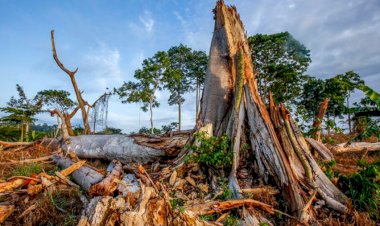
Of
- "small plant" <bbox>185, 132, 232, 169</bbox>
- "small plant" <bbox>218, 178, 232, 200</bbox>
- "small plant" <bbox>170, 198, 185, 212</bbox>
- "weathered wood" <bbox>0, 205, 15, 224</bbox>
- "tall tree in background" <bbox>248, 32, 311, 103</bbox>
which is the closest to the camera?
"small plant" <bbox>170, 198, 185, 212</bbox>

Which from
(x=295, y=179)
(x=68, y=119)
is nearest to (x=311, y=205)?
(x=295, y=179)

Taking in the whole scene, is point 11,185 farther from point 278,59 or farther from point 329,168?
point 278,59

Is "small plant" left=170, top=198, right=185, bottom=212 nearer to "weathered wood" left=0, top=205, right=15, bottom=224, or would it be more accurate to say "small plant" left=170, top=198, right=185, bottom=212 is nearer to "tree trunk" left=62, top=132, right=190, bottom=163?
"weathered wood" left=0, top=205, right=15, bottom=224

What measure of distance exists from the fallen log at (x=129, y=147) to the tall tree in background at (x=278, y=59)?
1546 cm

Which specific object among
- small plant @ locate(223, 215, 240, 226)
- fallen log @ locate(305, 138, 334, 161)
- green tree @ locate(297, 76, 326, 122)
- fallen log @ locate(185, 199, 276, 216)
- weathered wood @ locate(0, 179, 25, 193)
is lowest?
small plant @ locate(223, 215, 240, 226)

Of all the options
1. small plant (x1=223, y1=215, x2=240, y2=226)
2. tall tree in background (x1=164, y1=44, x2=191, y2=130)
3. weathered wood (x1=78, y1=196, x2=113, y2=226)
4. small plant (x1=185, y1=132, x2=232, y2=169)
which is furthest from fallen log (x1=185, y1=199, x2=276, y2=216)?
tall tree in background (x1=164, y1=44, x2=191, y2=130)

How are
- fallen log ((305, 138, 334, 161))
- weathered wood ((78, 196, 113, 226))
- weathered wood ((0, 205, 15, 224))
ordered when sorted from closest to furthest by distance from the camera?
weathered wood ((78, 196, 113, 226)) → weathered wood ((0, 205, 15, 224)) → fallen log ((305, 138, 334, 161))

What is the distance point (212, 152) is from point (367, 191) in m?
2.36

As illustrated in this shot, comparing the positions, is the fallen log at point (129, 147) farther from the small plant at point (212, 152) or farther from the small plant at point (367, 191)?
the small plant at point (367, 191)

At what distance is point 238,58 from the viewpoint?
466cm

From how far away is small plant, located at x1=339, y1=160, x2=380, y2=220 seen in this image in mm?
3092

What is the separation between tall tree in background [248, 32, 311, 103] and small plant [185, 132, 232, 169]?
53.5ft

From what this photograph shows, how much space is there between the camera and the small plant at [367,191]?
10.1ft

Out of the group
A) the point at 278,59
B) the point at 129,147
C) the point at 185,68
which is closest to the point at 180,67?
the point at 185,68
